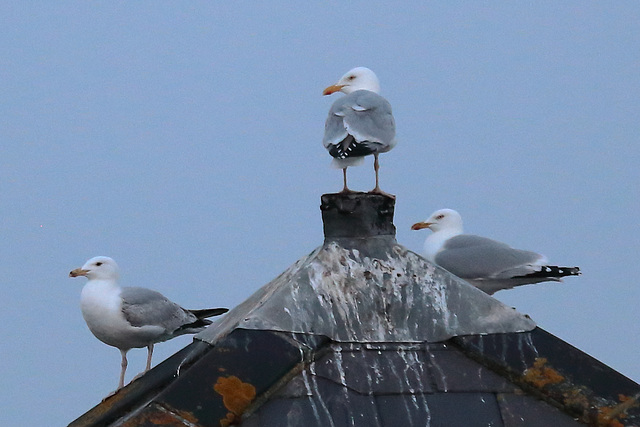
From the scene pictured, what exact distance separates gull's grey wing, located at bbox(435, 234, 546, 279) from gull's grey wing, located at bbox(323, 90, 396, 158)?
1.99 metres

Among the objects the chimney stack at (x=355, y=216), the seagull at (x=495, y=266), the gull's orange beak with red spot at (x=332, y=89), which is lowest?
the seagull at (x=495, y=266)

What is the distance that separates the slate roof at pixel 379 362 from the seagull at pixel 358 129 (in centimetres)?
173

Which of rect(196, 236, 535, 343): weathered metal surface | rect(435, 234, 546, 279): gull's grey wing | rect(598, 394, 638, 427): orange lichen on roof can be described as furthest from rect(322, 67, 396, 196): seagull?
rect(598, 394, 638, 427): orange lichen on roof

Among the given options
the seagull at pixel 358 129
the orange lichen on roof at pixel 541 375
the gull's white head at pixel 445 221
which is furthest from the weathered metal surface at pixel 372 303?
the gull's white head at pixel 445 221

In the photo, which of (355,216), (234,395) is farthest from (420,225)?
(234,395)

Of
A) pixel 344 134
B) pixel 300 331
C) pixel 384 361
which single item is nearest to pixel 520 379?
pixel 384 361

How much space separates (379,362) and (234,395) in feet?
1.62

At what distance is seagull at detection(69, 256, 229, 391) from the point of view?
7.26m

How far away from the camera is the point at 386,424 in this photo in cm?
315

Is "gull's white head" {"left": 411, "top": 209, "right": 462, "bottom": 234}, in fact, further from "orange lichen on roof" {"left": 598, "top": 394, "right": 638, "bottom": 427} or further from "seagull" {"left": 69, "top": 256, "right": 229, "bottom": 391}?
"orange lichen on roof" {"left": 598, "top": 394, "right": 638, "bottom": 427}

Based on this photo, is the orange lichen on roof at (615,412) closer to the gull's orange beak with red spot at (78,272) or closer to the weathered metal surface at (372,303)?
the weathered metal surface at (372,303)

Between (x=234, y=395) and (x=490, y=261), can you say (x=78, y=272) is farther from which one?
(x=234, y=395)

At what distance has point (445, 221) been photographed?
9.09 m

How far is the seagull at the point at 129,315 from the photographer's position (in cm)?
726
